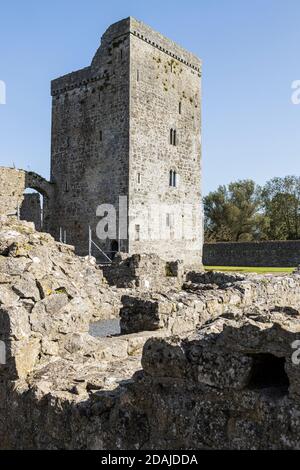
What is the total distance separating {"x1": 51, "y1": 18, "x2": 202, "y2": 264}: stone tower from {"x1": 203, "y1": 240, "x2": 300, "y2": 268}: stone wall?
10653 mm

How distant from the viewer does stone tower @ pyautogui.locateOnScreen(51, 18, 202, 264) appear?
92.9 ft

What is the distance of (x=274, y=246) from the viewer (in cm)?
4156

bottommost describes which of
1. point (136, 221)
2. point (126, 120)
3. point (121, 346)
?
point (121, 346)

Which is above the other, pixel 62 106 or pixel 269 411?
pixel 62 106

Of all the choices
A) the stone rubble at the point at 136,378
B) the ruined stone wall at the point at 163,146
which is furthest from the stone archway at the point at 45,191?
the stone rubble at the point at 136,378

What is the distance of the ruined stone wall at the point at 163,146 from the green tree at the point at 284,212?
81.0 ft

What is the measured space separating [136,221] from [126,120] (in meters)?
6.07

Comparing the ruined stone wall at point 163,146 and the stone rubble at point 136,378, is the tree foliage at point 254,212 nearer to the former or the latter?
the ruined stone wall at point 163,146

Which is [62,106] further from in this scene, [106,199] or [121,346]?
[121,346]

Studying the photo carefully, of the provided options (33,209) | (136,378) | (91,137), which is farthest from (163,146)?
(136,378)

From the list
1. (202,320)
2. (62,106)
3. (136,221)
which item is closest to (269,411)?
(202,320)

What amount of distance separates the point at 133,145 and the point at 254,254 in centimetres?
1918

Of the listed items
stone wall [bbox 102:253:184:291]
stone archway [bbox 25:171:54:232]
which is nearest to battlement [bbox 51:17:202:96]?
stone archway [bbox 25:171:54:232]

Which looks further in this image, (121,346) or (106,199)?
(106,199)
